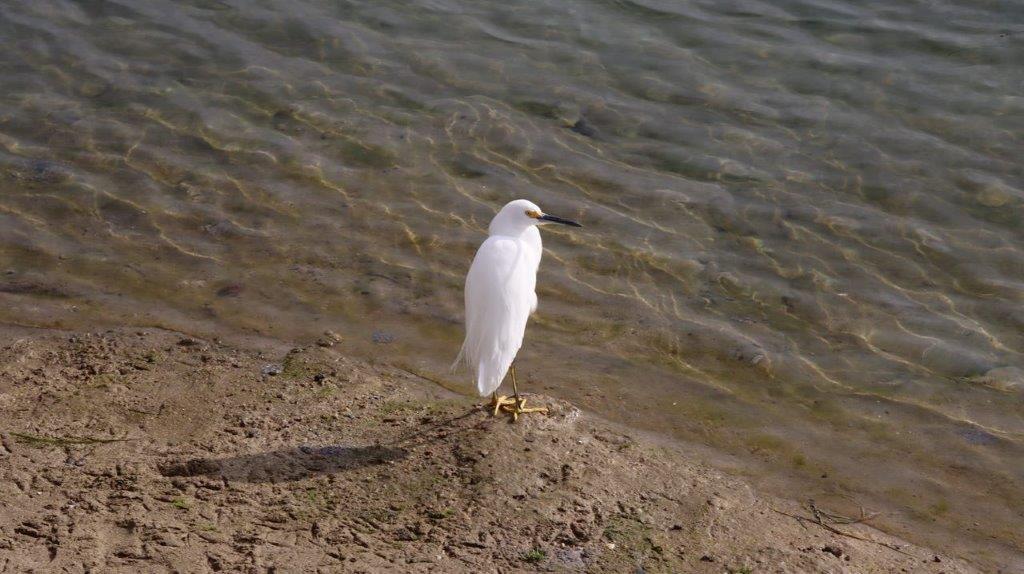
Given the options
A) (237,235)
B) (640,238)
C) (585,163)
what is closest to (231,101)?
(237,235)

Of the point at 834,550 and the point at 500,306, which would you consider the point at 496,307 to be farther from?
the point at 834,550

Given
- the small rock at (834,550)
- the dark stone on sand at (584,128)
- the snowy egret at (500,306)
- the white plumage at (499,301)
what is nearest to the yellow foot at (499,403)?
the snowy egret at (500,306)

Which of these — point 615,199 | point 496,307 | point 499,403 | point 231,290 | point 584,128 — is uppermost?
point 584,128

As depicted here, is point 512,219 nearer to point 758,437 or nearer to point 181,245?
point 758,437

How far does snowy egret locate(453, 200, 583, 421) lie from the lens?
15.6 ft

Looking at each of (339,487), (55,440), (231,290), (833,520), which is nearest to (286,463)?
(339,487)

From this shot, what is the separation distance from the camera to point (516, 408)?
16.1ft

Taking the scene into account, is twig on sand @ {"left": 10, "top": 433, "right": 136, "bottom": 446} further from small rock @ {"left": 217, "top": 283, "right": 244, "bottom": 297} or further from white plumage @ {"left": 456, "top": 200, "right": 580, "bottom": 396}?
small rock @ {"left": 217, "top": 283, "right": 244, "bottom": 297}

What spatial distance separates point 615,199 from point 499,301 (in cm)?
265

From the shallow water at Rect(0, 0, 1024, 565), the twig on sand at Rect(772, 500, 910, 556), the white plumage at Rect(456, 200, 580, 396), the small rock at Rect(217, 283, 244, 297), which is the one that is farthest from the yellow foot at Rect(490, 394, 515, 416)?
the small rock at Rect(217, 283, 244, 297)

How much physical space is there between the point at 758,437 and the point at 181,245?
370cm

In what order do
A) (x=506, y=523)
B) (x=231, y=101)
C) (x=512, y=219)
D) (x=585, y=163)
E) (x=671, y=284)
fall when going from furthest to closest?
(x=231, y=101) → (x=585, y=163) → (x=671, y=284) → (x=512, y=219) → (x=506, y=523)

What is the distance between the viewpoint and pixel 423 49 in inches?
358

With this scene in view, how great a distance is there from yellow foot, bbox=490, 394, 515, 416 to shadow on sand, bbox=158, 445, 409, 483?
0.56 metres
